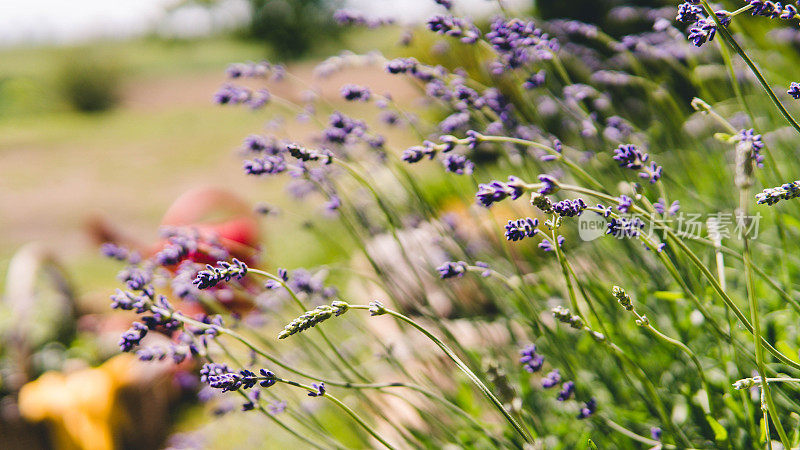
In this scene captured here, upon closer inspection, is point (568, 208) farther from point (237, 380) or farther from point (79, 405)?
point (79, 405)

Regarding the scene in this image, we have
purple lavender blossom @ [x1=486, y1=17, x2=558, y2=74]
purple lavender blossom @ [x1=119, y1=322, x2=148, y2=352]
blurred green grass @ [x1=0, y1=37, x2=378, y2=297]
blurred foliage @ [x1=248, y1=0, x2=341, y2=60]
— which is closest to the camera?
purple lavender blossom @ [x1=119, y1=322, x2=148, y2=352]

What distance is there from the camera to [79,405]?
268 centimetres

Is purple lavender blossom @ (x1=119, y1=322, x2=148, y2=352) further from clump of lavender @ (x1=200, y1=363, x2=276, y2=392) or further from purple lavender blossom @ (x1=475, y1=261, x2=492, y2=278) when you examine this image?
purple lavender blossom @ (x1=475, y1=261, x2=492, y2=278)

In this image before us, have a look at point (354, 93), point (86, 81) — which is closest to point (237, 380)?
point (354, 93)

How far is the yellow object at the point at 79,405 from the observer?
8.63 feet

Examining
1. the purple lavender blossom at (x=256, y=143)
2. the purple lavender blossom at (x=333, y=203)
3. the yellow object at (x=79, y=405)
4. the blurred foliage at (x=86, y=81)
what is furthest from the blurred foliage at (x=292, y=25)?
the purple lavender blossom at (x=333, y=203)

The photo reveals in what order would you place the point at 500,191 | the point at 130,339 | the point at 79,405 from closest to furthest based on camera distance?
1. the point at 500,191
2. the point at 130,339
3. the point at 79,405

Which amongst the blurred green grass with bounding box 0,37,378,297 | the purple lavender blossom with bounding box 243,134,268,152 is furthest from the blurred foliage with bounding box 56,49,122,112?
the purple lavender blossom with bounding box 243,134,268,152

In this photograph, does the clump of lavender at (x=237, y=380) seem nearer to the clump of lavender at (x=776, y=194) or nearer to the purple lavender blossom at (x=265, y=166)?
the purple lavender blossom at (x=265, y=166)

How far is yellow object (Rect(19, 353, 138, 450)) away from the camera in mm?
2631

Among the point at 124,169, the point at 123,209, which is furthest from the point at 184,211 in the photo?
the point at 124,169

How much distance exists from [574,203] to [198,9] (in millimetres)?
31216

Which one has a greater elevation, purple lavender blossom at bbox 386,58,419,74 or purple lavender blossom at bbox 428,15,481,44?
purple lavender blossom at bbox 428,15,481,44

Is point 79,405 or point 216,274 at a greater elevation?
point 216,274
